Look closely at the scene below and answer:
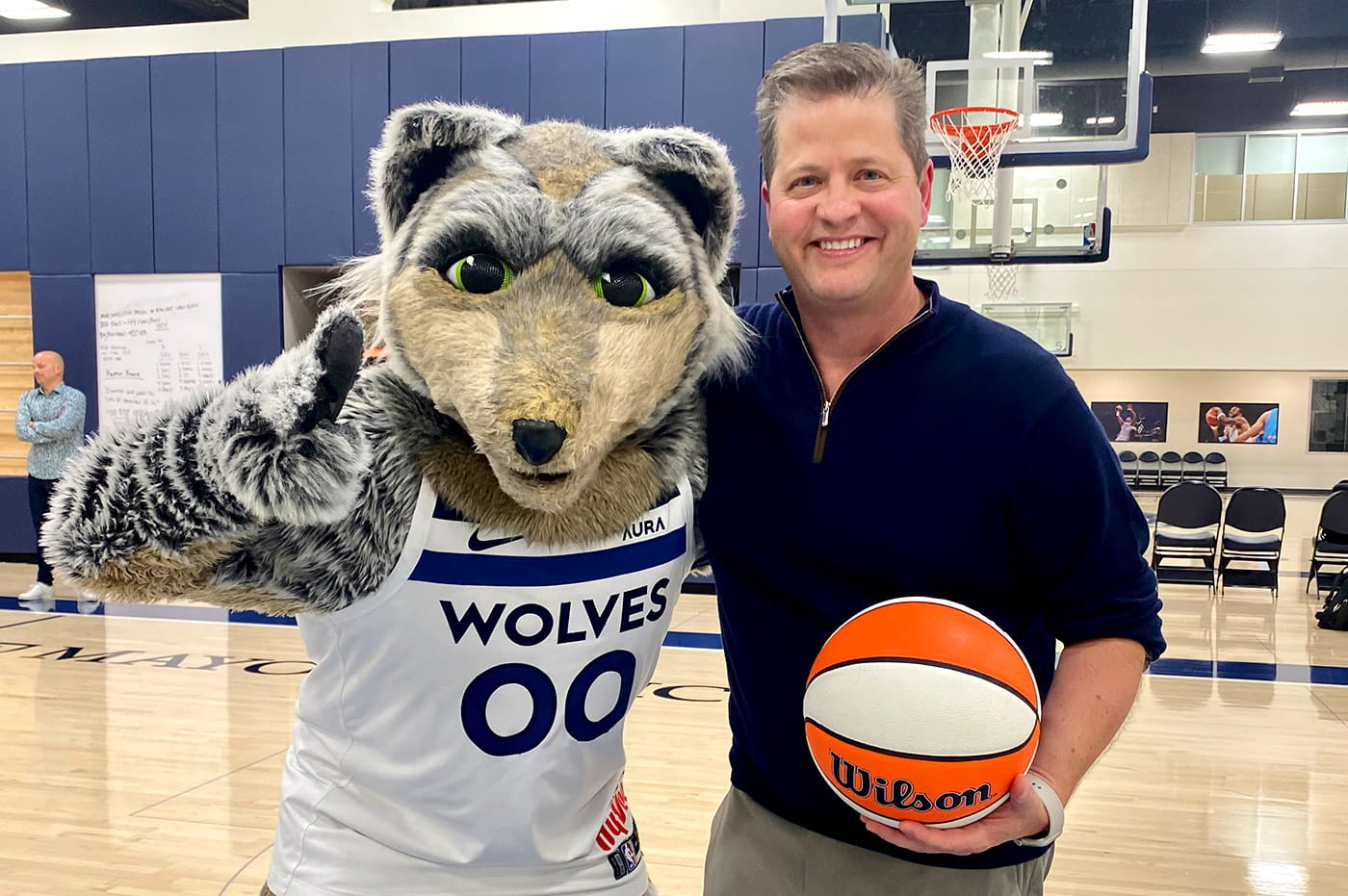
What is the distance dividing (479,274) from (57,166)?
8754mm

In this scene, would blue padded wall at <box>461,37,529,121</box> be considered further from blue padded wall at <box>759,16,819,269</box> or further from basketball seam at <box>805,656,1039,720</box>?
basketball seam at <box>805,656,1039,720</box>

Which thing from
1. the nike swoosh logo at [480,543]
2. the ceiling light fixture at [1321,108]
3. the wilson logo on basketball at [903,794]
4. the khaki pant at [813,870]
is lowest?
the khaki pant at [813,870]

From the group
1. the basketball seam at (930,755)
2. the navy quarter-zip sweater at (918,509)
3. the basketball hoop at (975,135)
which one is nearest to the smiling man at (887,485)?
the navy quarter-zip sweater at (918,509)

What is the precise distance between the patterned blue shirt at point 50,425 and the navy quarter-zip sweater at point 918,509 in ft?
21.4

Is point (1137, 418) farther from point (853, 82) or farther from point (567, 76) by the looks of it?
point (853, 82)

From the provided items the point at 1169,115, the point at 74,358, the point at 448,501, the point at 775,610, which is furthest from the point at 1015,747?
the point at 1169,115

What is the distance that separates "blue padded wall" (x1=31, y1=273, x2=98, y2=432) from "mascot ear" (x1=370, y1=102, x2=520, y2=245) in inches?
322

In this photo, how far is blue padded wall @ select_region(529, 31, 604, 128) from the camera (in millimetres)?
7590

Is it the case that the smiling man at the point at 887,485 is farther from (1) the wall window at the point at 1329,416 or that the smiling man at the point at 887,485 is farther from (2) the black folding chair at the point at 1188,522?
(1) the wall window at the point at 1329,416

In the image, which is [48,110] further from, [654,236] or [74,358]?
[654,236]

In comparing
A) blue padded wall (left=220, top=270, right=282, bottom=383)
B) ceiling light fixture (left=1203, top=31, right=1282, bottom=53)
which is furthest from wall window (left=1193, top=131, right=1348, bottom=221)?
blue padded wall (left=220, top=270, right=282, bottom=383)

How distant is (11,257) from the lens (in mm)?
8578

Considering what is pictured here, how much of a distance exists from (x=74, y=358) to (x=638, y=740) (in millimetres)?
6575

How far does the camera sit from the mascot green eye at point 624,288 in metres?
1.38
